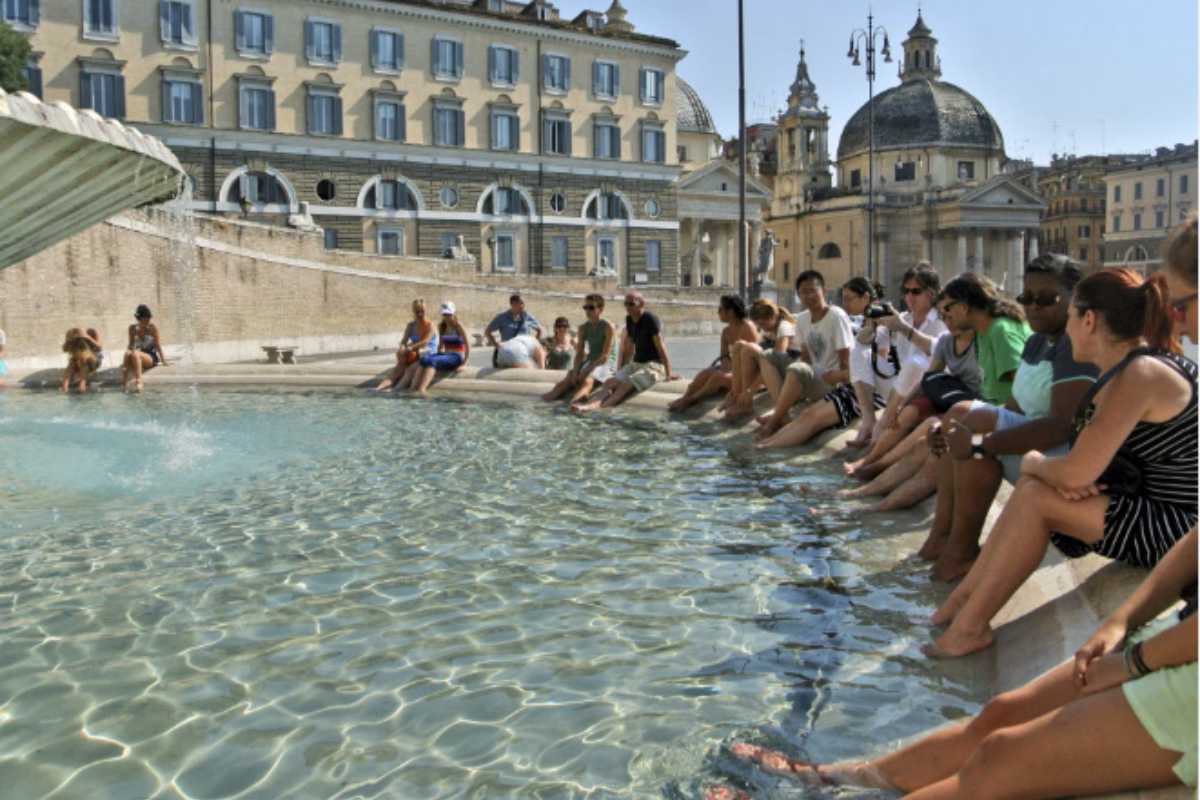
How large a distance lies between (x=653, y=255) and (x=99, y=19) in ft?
77.8

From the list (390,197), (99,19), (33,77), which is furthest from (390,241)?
(33,77)

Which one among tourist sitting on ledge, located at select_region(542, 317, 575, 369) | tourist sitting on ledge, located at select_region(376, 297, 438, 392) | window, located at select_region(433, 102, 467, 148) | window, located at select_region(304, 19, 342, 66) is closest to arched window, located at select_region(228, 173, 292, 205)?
window, located at select_region(304, 19, 342, 66)

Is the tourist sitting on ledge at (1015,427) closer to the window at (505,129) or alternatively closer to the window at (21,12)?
the window at (21,12)

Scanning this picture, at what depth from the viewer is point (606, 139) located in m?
48.1

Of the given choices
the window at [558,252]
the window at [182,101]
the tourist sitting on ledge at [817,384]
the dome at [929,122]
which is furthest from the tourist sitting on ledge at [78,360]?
the dome at [929,122]

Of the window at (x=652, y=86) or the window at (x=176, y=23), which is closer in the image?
the window at (x=176, y=23)

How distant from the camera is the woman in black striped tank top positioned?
3264 mm

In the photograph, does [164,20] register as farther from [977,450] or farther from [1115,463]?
[1115,463]

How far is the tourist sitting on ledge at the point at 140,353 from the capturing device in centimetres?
1431

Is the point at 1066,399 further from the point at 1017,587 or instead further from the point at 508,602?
the point at 508,602

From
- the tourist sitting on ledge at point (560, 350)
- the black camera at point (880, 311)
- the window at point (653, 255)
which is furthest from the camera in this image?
the window at point (653, 255)

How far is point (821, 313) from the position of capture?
883 cm

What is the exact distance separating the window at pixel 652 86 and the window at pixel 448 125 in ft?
29.1

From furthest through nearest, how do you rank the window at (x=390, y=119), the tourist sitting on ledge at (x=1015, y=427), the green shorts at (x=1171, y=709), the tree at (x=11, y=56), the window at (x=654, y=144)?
the window at (x=654, y=144) < the window at (x=390, y=119) < the tree at (x=11, y=56) < the tourist sitting on ledge at (x=1015, y=427) < the green shorts at (x=1171, y=709)
